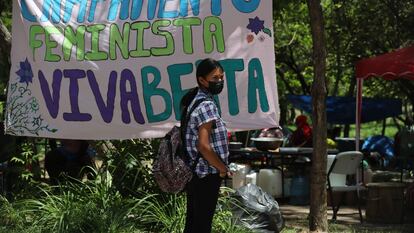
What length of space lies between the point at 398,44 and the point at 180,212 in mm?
12487

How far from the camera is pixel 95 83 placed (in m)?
7.45

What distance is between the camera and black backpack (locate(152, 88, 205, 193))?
5.28 m

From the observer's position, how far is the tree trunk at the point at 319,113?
25.1ft

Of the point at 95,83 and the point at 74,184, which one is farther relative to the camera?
the point at 74,184

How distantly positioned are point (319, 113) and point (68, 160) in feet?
10.6

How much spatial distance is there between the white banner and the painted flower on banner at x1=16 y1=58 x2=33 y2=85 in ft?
0.04

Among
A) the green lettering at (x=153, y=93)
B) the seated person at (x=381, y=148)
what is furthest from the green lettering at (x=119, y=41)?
the seated person at (x=381, y=148)

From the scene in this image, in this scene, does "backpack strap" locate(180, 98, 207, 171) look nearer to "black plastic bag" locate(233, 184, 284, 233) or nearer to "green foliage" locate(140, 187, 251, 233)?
"green foliage" locate(140, 187, 251, 233)

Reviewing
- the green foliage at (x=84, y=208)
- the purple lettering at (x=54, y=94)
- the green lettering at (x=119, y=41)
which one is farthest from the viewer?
the purple lettering at (x=54, y=94)

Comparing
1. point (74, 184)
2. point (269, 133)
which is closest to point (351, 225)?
point (74, 184)

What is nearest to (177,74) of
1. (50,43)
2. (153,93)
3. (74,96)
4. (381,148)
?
(153,93)

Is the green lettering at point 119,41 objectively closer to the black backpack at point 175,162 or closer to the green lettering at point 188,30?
the green lettering at point 188,30

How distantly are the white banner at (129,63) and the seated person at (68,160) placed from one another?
106 cm

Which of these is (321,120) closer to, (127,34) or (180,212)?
(180,212)
